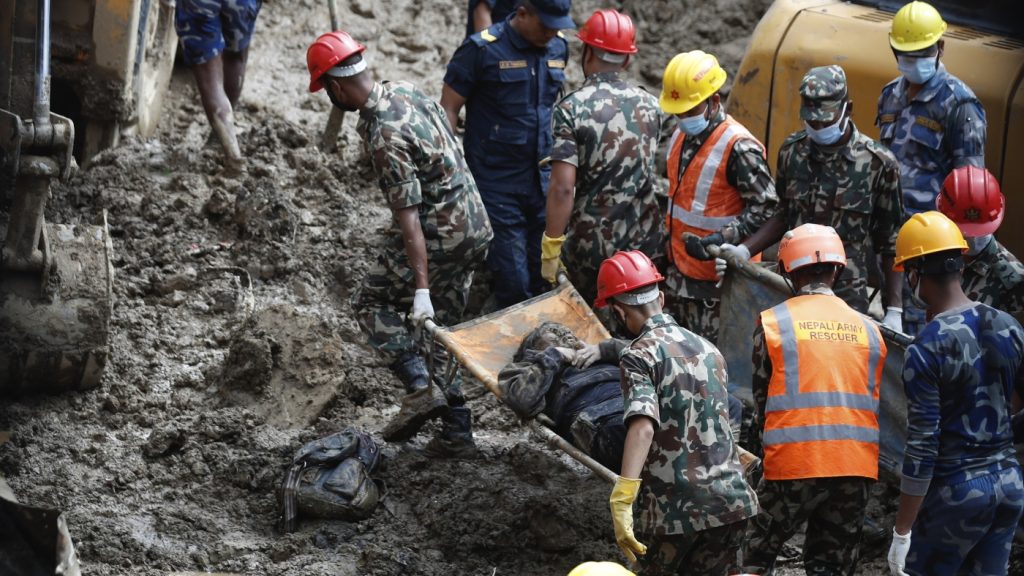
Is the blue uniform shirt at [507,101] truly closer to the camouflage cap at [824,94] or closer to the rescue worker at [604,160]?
the rescue worker at [604,160]

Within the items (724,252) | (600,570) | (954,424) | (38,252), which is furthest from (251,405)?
(600,570)

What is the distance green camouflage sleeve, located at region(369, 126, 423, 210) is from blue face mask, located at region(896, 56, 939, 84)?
2.56 meters

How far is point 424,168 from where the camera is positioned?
6.52 metres

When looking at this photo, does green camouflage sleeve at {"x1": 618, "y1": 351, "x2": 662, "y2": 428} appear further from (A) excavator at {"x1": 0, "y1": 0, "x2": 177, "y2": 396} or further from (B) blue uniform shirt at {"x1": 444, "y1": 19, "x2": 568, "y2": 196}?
(B) blue uniform shirt at {"x1": 444, "y1": 19, "x2": 568, "y2": 196}

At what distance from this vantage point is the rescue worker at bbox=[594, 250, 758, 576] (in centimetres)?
484

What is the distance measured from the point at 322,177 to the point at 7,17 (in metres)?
3.07

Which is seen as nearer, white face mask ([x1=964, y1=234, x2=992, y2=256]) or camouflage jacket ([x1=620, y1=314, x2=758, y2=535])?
camouflage jacket ([x1=620, y1=314, x2=758, y2=535])

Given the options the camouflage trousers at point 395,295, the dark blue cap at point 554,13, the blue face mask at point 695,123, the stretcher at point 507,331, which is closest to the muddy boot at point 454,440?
the camouflage trousers at point 395,295

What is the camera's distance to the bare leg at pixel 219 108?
856 centimetres

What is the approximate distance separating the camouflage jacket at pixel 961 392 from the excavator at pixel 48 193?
3.78 m

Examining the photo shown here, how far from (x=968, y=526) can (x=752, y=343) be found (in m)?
1.64

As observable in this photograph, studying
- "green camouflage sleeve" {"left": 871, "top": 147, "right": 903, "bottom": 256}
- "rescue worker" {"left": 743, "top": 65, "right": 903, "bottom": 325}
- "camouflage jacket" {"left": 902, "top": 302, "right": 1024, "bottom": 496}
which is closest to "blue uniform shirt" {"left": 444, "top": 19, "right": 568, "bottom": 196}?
"rescue worker" {"left": 743, "top": 65, "right": 903, "bottom": 325}

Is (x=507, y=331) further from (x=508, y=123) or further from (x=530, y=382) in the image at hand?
(x=508, y=123)

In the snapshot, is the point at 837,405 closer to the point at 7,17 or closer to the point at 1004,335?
the point at 1004,335
